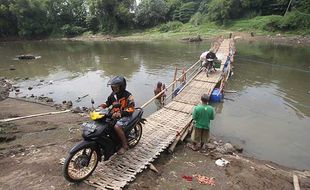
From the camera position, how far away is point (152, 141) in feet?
27.8

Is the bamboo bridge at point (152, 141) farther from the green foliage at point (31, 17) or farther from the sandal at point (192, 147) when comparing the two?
the green foliage at point (31, 17)

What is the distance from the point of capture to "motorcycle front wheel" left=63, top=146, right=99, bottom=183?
5.92 meters

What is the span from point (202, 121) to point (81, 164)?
395cm

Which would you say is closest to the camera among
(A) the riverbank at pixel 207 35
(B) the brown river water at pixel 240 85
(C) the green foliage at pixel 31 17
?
(B) the brown river water at pixel 240 85

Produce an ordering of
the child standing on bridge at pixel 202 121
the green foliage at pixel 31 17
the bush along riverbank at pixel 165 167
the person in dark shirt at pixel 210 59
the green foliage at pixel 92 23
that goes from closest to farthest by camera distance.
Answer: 1. the bush along riverbank at pixel 165 167
2. the child standing on bridge at pixel 202 121
3. the person in dark shirt at pixel 210 59
4. the green foliage at pixel 31 17
5. the green foliage at pixel 92 23

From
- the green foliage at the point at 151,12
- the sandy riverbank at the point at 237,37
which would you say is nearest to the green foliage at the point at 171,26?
the sandy riverbank at the point at 237,37

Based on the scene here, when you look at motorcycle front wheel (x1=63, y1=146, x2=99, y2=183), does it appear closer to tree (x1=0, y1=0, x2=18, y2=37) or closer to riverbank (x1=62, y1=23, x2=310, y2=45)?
riverbank (x1=62, y1=23, x2=310, y2=45)

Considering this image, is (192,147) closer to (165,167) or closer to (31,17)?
(165,167)

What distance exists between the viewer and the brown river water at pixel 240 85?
36.2 ft

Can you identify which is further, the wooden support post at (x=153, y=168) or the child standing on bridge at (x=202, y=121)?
the child standing on bridge at (x=202, y=121)

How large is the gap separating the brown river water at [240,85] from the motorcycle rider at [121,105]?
5294 millimetres

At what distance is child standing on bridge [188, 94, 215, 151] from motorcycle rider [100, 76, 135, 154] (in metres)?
2.28

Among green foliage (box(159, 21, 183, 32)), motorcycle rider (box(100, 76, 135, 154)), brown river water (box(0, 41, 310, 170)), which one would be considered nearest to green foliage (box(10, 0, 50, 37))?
green foliage (box(159, 21, 183, 32))

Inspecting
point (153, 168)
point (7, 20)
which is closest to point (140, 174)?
point (153, 168)
